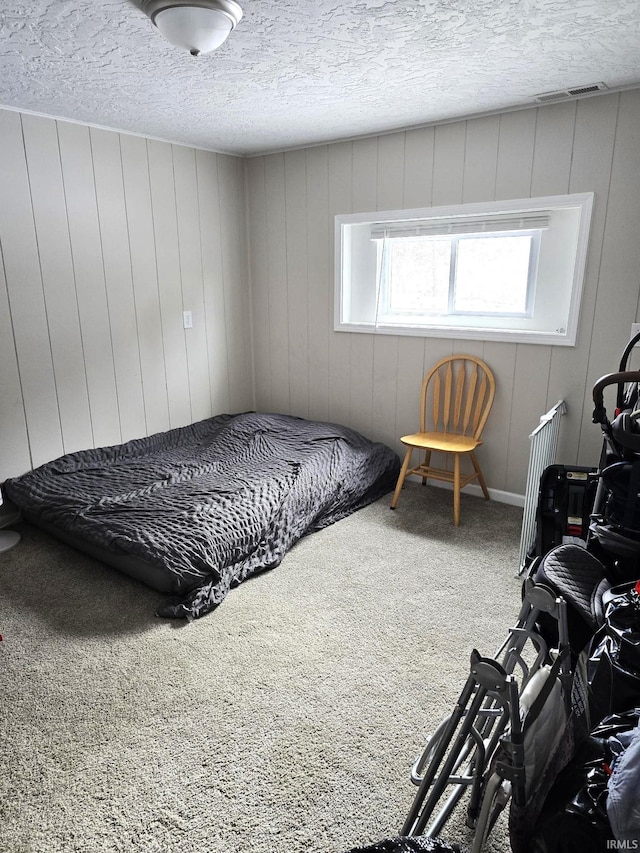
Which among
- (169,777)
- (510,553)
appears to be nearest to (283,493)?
(510,553)

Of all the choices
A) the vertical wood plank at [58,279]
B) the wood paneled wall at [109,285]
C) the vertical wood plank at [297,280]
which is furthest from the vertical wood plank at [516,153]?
the vertical wood plank at [58,279]

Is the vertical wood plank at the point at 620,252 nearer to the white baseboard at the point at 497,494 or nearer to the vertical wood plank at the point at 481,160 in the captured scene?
the vertical wood plank at the point at 481,160

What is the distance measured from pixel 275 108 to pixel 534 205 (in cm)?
149

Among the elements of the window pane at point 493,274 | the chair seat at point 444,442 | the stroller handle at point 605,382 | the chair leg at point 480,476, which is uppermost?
the window pane at point 493,274

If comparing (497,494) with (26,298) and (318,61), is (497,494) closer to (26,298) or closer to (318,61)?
(318,61)

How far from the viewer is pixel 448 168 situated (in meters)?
3.26

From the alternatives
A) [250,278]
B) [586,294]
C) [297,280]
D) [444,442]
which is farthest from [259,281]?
[586,294]

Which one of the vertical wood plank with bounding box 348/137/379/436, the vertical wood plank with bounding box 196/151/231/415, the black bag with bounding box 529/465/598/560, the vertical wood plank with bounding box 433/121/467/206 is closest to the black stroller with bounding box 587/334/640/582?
the black bag with bounding box 529/465/598/560

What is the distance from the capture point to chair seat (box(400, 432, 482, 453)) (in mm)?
3166

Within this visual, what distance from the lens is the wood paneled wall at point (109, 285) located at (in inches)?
117

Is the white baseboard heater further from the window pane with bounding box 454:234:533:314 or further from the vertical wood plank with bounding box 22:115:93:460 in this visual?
the vertical wood plank with bounding box 22:115:93:460

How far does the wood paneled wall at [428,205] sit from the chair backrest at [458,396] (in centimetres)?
8

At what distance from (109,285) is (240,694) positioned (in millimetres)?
2570

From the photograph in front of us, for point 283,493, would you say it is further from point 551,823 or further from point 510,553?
point 551,823
